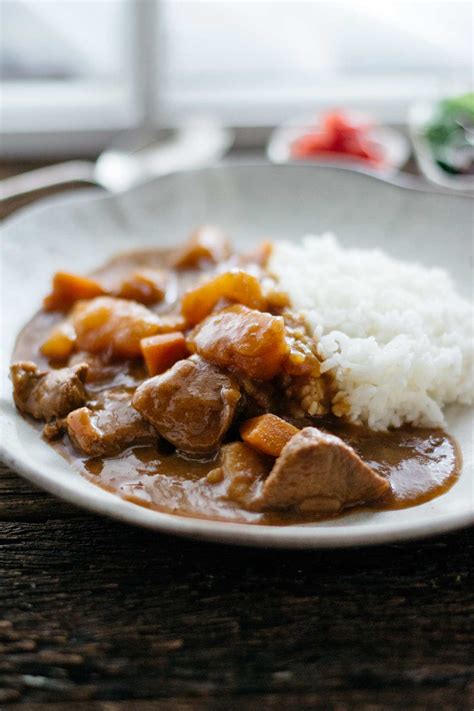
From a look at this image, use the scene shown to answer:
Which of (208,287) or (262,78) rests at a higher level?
(262,78)

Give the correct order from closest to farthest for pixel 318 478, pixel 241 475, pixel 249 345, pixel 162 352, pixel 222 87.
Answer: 1. pixel 318 478
2. pixel 241 475
3. pixel 249 345
4. pixel 162 352
5. pixel 222 87

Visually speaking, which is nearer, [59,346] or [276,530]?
[276,530]

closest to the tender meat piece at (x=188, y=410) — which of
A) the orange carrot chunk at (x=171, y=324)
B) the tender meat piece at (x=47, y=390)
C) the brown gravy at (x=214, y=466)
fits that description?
the brown gravy at (x=214, y=466)

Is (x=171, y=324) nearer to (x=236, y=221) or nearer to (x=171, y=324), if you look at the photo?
(x=171, y=324)

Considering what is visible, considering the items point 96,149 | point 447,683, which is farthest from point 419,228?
point 96,149

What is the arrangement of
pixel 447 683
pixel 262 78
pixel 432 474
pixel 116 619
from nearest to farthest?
pixel 447 683 < pixel 116 619 < pixel 432 474 < pixel 262 78

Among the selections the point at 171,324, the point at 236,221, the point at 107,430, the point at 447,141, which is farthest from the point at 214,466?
the point at 447,141

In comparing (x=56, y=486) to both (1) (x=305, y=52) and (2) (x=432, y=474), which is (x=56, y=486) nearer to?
(2) (x=432, y=474)
